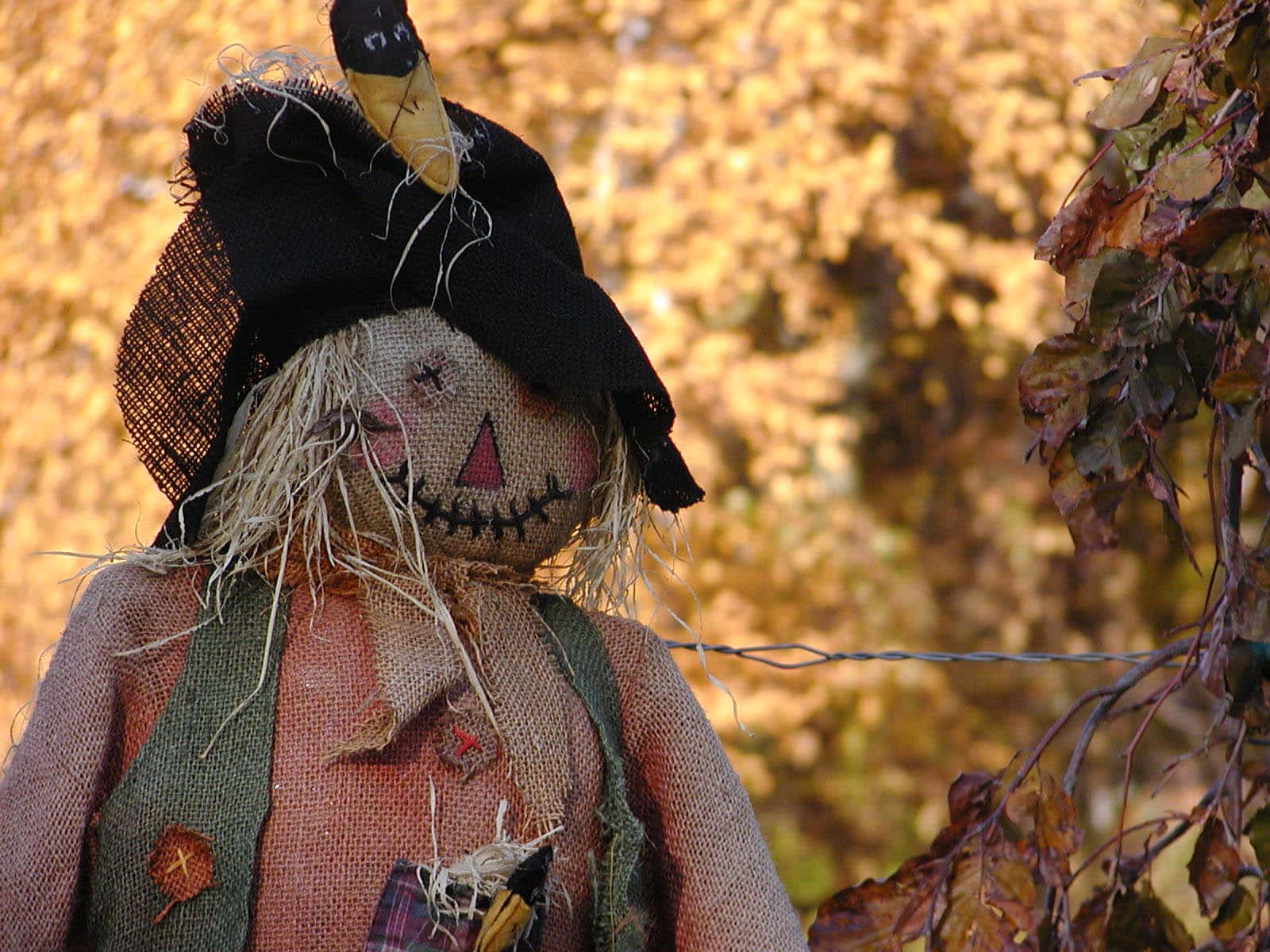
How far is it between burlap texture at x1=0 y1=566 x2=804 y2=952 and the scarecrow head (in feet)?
0.32

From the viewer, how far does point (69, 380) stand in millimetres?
3654

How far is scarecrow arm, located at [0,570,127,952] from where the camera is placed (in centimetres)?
122

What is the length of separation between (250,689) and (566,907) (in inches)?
13.3

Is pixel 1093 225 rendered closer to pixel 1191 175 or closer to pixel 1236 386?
pixel 1191 175

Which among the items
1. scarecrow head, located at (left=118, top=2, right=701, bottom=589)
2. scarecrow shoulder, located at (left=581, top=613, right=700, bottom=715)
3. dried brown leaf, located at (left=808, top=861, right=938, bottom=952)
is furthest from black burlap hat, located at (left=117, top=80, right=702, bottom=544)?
dried brown leaf, located at (left=808, top=861, right=938, bottom=952)

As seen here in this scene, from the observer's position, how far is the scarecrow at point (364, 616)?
1246 mm

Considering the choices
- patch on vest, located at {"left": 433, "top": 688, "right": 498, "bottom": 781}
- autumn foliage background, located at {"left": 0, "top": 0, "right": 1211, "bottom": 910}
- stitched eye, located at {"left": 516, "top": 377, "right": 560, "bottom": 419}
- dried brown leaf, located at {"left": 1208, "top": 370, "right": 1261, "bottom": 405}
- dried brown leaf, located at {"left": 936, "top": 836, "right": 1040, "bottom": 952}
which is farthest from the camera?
autumn foliage background, located at {"left": 0, "top": 0, "right": 1211, "bottom": 910}

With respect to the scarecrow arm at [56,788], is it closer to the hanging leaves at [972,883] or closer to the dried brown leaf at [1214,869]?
the hanging leaves at [972,883]

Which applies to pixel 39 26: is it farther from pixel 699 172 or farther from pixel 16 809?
pixel 16 809

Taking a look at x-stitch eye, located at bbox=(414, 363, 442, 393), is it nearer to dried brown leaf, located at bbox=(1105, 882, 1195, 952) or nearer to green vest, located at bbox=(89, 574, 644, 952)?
green vest, located at bbox=(89, 574, 644, 952)

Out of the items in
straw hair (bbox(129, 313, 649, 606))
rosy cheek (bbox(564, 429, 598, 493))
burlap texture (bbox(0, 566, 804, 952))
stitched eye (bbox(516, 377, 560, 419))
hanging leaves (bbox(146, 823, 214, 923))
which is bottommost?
hanging leaves (bbox(146, 823, 214, 923))

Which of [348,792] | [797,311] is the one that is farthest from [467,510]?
[797,311]

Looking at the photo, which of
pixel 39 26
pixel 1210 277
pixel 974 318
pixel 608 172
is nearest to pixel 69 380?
pixel 39 26

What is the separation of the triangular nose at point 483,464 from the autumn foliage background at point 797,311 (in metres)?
2.29
